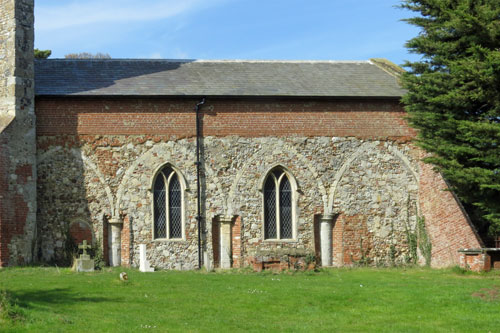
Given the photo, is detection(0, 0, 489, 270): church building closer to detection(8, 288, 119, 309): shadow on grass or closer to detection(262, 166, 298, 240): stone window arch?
→ detection(262, 166, 298, 240): stone window arch

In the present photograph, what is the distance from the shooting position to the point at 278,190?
25.5 m

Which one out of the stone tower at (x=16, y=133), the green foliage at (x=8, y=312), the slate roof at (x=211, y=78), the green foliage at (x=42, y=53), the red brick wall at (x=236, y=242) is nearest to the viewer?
the green foliage at (x=8, y=312)

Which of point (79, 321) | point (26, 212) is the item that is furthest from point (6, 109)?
point (79, 321)

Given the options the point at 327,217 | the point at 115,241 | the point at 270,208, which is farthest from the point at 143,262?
the point at 327,217

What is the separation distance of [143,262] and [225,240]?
2.93 metres

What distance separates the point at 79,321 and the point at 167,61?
53.1 feet

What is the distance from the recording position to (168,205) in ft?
81.7

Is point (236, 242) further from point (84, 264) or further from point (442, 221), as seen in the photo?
point (442, 221)

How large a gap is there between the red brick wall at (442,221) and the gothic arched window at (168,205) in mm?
8431

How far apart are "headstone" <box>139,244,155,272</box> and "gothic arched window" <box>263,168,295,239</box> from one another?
163 inches

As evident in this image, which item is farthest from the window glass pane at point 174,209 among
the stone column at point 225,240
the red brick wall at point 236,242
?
the red brick wall at point 236,242

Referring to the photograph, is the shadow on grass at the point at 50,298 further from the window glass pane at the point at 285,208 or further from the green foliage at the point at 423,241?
the green foliage at the point at 423,241

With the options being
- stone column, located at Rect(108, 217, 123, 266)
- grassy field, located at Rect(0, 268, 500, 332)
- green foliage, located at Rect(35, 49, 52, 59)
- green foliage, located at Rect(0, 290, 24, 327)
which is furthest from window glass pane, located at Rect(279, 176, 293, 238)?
green foliage, located at Rect(35, 49, 52, 59)

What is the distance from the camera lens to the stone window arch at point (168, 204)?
24837 mm
